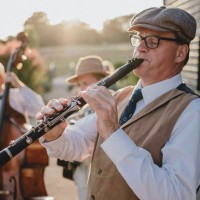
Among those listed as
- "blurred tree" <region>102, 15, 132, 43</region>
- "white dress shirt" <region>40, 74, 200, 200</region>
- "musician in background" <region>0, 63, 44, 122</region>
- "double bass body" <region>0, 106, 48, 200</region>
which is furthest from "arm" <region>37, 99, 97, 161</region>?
"blurred tree" <region>102, 15, 132, 43</region>

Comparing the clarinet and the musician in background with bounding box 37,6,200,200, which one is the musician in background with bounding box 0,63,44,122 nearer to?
the musician in background with bounding box 37,6,200,200

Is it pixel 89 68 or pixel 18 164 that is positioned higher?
pixel 89 68

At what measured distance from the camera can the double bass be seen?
158 inches

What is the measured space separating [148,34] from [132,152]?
1.83 feet

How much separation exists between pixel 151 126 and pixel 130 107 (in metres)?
0.25

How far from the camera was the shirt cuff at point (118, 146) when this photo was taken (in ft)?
5.59

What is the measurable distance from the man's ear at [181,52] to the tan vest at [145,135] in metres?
0.16

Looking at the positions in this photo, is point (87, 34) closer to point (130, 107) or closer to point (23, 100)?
point (23, 100)

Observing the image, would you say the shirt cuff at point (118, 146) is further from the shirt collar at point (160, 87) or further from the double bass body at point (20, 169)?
the double bass body at point (20, 169)

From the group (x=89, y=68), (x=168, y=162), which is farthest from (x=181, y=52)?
(x=89, y=68)

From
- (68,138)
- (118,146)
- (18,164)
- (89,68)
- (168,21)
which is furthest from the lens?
(18,164)

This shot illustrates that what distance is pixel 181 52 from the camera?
2.01 meters

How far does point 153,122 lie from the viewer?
1900 millimetres

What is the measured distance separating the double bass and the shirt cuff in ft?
8.00
